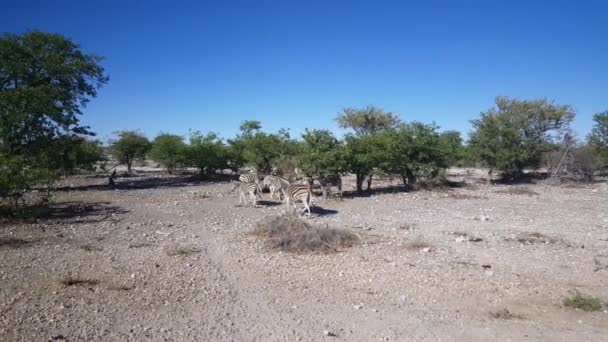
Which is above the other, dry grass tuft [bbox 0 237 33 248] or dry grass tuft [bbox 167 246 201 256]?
dry grass tuft [bbox 0 237 33 248]

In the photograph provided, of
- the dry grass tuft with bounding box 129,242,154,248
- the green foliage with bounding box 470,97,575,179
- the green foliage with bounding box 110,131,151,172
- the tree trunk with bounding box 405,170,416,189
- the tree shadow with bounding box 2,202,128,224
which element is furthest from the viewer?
the green foliage with bounding box 110,131,151,172

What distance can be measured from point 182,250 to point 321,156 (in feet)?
36.8

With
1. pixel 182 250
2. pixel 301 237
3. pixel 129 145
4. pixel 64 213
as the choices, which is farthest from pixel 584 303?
pixel 129 145

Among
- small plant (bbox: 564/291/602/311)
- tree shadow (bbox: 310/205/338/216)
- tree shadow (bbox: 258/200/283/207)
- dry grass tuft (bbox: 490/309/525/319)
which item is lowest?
dry grass tuft (bbox: 490/309/525/319)

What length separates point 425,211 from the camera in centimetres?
1655

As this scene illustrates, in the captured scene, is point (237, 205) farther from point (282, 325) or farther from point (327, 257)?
point (282, 325)

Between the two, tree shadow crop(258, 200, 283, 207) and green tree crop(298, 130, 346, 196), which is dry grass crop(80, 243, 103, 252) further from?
green tree crop(298, 130, 346, 196)

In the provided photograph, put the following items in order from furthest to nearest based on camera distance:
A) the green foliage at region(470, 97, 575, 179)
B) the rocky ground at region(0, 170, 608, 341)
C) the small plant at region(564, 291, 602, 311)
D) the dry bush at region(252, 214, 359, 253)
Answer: the green foliage at region(470, 97, 575, 179)
the dry bush at region(252, 214, 359, 253)
the small plant at region(564, 291, 602, 311)
the rocky ground at region(0, 170, 608, 341)

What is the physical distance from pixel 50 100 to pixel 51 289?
56.8 feet

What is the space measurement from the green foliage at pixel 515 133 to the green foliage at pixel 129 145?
27.9 metres

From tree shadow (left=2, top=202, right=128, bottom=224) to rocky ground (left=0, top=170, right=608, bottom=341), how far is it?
196mm

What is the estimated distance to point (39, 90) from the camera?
69.3ft

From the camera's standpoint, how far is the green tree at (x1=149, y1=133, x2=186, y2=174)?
31797mm

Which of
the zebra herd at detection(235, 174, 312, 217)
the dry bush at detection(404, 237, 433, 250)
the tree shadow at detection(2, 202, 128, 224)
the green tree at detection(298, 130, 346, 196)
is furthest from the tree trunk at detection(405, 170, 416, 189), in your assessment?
the tree shadow at detection(2, 202, 128, 224)
